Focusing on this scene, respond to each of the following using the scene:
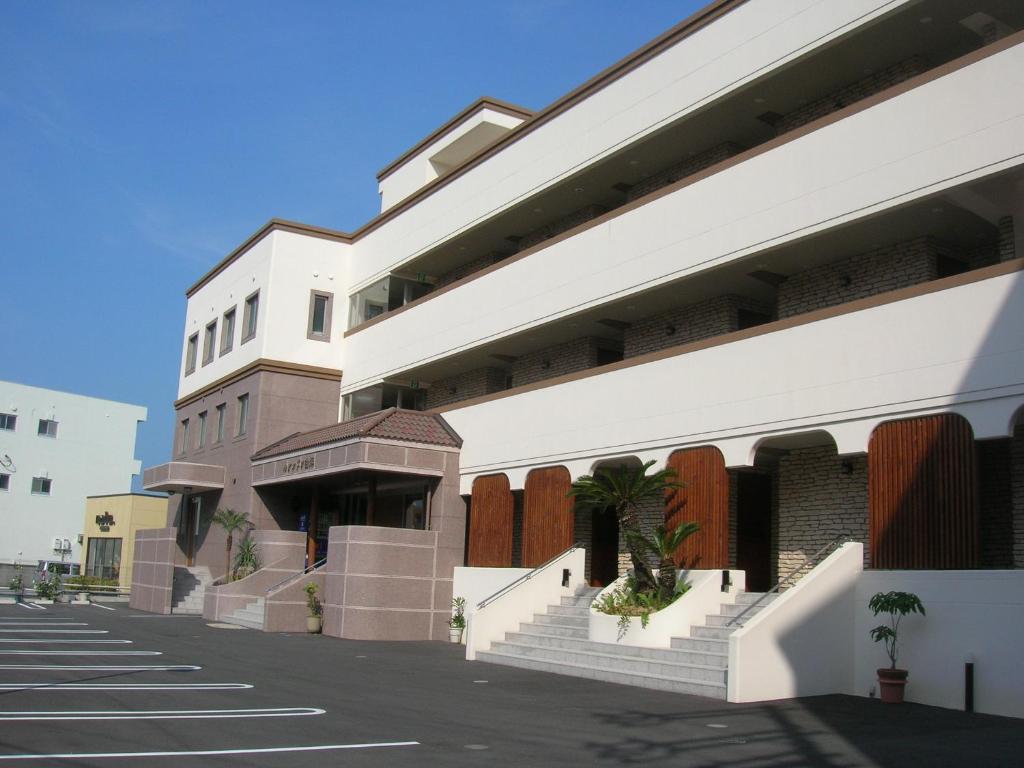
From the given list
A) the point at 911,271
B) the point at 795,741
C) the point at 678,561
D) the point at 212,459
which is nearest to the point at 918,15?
the point at 911,271

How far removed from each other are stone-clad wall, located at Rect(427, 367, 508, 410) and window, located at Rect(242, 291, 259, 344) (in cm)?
641

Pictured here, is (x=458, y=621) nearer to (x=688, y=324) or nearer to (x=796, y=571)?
(x=688, y=324)

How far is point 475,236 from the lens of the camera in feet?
97.2

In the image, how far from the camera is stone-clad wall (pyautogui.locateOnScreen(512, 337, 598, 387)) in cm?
2688

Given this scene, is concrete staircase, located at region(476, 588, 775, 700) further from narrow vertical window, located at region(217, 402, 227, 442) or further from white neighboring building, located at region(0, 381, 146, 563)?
white neighboring building, located at region(0, 381, 146, 563)

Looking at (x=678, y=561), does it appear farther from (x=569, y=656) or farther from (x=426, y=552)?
(x=426, y=552)

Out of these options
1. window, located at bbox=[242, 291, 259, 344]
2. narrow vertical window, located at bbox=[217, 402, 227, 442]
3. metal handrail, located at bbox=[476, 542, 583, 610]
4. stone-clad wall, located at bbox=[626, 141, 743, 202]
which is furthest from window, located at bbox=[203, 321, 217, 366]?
metal handrail, located at bbox=[476, 542, 583, 610]

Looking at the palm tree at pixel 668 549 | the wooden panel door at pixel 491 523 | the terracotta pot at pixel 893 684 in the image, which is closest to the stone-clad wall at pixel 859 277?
the palm tree at pixel 668 549

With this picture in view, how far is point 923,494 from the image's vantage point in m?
15.8

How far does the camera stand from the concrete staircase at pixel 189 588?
33.9m

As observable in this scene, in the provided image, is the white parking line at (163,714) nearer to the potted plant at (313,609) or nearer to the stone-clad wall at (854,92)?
the potted plant at (313,609)

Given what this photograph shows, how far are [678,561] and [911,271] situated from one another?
686cm

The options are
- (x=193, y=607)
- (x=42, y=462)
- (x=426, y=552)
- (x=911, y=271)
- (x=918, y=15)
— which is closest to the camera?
(x=918, y=15)

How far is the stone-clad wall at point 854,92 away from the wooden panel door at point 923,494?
7.15 m
